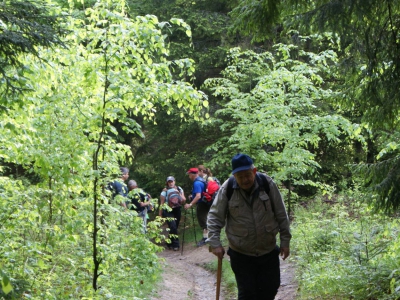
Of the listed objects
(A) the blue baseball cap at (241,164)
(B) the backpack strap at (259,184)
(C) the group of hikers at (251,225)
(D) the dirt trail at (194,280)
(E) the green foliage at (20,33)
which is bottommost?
(D) the dirt trail at (194,280)

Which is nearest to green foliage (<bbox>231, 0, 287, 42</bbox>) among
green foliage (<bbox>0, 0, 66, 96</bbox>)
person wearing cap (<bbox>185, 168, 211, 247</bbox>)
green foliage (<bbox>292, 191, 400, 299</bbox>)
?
green foliage (<bbox>0, 0, 66, 96</bbox>)

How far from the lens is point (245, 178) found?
565 centimetres

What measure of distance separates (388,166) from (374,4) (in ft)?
6.57

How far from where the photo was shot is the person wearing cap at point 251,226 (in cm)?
570

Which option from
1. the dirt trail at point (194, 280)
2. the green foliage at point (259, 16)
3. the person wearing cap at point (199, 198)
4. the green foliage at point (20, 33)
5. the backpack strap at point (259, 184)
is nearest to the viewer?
the green foliage at point (20, 33)

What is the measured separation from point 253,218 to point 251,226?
9 centimetres

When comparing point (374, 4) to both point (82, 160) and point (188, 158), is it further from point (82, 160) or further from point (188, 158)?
point (188, 158)

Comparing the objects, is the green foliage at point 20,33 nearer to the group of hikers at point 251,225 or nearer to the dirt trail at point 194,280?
the group of hikers at point 251,225

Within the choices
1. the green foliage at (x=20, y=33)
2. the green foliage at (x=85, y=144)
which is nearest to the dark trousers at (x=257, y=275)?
the green foliage at (x=85, y=144)

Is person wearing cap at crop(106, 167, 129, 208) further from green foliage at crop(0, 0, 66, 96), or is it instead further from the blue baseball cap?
green foliage at crop(0, 0, 66, 96)

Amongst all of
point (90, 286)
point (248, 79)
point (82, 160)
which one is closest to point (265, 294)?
point (90, 286)

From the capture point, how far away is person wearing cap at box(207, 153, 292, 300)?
5.70 metres

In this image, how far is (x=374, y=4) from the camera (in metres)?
6.11

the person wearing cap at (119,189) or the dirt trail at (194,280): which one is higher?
the person wearing cap at (119,189)
